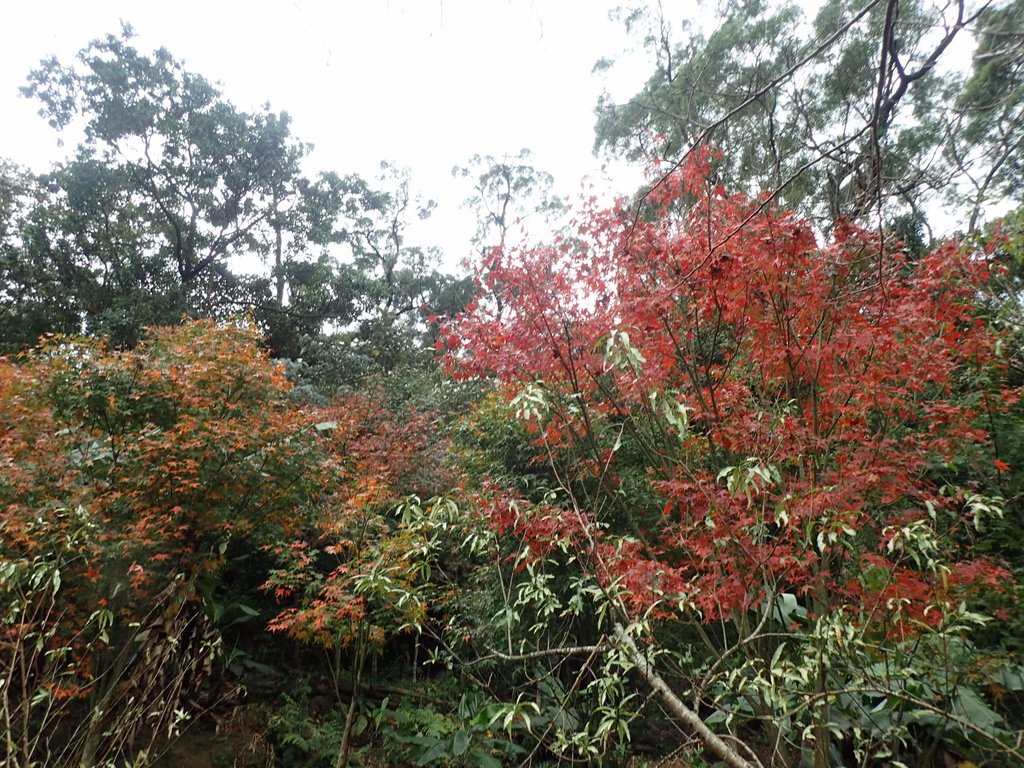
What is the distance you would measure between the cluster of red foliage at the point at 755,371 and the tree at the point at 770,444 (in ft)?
0.05

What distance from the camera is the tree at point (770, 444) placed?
2307 mm

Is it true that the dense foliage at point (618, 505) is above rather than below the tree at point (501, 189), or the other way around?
below

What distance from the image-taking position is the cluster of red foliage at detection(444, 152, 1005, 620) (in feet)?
8.20

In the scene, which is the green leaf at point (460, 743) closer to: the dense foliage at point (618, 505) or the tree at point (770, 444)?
the dense foliage at point (618, 505)

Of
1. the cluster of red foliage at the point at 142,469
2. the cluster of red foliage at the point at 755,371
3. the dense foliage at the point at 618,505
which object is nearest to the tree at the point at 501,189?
the dense foliage at the point at 618,505

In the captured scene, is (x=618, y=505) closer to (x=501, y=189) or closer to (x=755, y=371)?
(x=755, y=371)

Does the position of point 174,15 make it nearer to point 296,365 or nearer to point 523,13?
point 523,13

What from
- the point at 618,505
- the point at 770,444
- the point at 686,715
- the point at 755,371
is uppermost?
the point at 755,371

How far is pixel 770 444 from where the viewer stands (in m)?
2.71

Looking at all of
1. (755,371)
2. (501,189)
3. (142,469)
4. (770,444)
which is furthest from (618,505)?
(501,189)

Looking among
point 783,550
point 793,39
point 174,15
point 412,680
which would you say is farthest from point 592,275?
point 793,39

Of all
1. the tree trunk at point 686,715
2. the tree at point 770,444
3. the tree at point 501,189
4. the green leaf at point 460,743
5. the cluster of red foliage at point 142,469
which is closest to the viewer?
the tree trunk at point 686,715

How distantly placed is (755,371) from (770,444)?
72 centimetres

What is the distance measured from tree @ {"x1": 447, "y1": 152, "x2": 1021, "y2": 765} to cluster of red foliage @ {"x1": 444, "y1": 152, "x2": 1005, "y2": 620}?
0.6 inches
